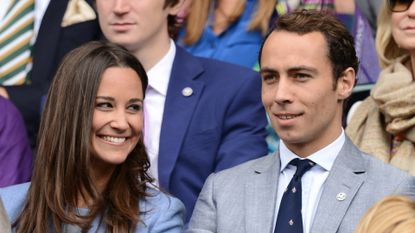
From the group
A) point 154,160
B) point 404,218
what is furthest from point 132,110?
point 404,218

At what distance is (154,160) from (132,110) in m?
0.60

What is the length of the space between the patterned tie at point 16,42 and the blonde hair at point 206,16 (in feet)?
2.42

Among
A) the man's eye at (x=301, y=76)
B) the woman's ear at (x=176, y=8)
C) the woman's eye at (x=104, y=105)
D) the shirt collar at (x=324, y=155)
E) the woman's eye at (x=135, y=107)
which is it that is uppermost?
the man's eye at (x=301, y=76)

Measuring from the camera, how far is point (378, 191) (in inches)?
147

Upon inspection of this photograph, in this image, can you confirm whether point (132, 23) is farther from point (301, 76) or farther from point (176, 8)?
point (301, 76)

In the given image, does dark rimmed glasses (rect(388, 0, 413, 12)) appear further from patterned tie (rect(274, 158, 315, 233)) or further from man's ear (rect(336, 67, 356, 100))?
patterned tie (rect(274, 158, 315, 233))

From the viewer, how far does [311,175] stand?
383 centimetres

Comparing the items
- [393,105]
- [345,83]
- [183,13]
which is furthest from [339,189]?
[183,13]

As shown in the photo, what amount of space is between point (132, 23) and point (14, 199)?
4.00 feet

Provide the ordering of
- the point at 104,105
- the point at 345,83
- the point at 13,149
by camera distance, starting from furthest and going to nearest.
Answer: the point at 13,149 → the point at 104,105 → the point at 345,83

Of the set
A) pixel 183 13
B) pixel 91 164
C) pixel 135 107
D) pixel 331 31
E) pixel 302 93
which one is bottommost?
pixel 183 13

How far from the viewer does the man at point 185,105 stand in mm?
4621

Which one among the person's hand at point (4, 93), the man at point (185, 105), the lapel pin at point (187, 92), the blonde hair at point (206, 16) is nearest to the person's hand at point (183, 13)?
the blonde hair at point (206, 16)

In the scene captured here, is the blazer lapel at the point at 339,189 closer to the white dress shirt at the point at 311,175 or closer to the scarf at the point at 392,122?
the white dress shirt at the point at 311,175
